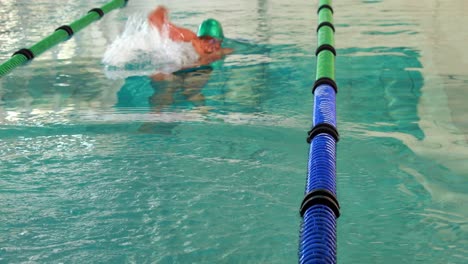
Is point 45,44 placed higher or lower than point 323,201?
higher

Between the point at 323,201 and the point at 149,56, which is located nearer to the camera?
the point at 323,201

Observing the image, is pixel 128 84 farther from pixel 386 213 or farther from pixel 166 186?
pixel 386 213

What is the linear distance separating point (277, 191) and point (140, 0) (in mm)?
7048

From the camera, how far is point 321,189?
6.37 feet

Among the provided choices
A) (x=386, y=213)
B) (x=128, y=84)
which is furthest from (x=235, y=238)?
(x=128, y=84)

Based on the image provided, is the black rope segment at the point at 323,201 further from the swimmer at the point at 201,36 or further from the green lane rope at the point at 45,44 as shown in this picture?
the swimmer at the point at 201,36

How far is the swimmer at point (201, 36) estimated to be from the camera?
543 cm

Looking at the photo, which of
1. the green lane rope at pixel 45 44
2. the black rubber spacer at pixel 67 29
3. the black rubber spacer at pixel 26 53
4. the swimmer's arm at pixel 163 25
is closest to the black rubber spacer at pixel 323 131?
the green lane rope at pixel 45 44

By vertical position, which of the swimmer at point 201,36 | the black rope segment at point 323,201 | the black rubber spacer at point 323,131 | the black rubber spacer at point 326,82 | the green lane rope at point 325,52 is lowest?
the black rope segment at point 323,201

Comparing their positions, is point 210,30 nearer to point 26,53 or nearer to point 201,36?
point 201,36

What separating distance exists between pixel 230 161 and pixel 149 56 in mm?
2416

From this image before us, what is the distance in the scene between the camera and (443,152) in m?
3.27

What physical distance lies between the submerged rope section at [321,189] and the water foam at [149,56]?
208 centimetres

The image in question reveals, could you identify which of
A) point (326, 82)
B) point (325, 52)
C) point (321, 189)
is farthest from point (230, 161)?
point (321, 189)
